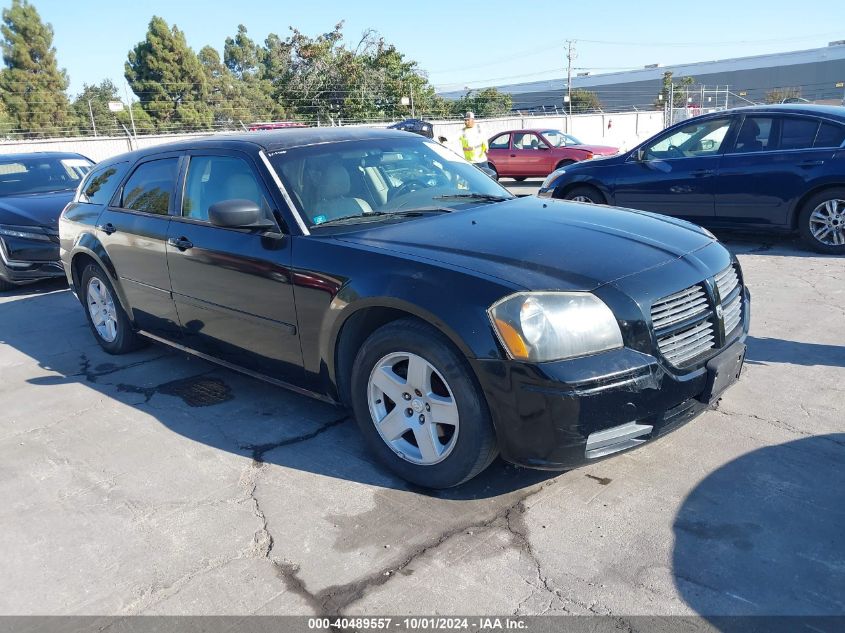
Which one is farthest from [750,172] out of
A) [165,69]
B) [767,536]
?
[165,69]

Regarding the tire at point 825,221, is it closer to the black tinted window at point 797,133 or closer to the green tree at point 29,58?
the black tinted window at point 797,133

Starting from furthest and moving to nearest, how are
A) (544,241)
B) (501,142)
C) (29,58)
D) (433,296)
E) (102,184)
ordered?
(29,58)
(501,142)
(102,184)
(544,241)
(433,296)

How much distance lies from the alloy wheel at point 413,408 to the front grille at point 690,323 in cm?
97

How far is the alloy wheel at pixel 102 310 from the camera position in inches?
224

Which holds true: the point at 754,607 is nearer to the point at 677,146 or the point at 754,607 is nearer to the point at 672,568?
the point at 672,568

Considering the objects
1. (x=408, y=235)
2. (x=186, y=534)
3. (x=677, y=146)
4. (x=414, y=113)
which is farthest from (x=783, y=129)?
(x=414, y=113)

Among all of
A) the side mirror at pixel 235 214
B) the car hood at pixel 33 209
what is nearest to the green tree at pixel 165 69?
the car hood at pixel 33 209

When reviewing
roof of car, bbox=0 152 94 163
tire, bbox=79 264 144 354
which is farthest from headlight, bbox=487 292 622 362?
roof of car, bbox=0 152 94 163

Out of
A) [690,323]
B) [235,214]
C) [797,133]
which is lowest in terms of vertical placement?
[690,323]

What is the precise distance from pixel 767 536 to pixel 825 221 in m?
6.01

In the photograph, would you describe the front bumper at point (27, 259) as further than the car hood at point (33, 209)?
No

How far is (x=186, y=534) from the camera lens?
3.13 m

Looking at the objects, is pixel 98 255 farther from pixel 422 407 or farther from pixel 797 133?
pixel 797 133

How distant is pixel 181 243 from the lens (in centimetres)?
443
